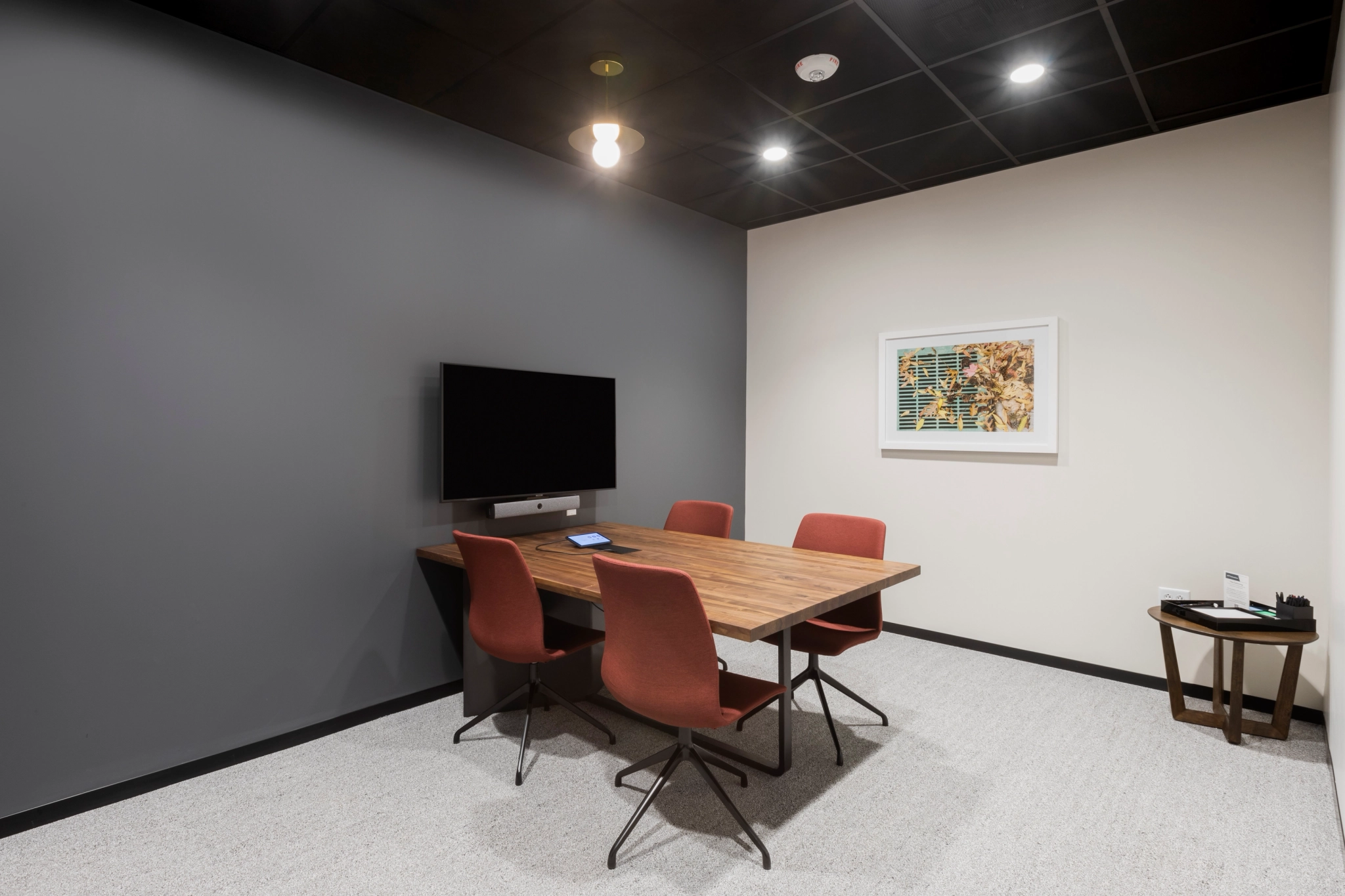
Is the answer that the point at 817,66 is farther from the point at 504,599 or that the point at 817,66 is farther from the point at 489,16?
the point at 504,599

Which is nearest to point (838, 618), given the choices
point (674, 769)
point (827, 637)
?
point (827, 637)

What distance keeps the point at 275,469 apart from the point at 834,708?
2.65 m

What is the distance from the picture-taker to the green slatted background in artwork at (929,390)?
4137mm

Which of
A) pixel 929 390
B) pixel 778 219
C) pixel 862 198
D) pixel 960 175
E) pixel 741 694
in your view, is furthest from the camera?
pixel 778 219

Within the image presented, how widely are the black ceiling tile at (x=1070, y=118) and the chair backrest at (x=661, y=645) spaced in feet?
9.23

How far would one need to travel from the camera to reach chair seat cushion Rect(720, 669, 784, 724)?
209 cm

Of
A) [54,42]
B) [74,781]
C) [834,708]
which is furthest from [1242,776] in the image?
[54,42]

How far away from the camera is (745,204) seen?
4582 millimetres

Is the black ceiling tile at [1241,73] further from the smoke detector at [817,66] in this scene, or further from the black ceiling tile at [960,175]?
the smoke detector at [817,66]

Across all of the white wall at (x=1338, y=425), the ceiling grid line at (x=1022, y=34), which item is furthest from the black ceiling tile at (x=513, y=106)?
the white wall at (x=1338, y=425)

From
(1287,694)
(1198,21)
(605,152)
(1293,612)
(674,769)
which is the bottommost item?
(674,769)

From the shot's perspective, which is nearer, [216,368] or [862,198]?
[216,368]

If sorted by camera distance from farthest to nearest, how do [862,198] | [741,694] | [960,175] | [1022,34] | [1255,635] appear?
[862,198] → [960,175] → [1255,635] → [1022,34] → [741,694]

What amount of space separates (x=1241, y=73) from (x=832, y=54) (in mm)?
Result: 1711
